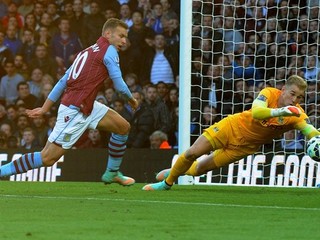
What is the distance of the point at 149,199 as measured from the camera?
8.52 m

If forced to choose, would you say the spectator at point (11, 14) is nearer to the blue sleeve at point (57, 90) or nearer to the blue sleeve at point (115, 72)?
the blue sleeve at point (57, 90)

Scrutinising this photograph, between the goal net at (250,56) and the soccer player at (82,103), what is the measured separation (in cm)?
351

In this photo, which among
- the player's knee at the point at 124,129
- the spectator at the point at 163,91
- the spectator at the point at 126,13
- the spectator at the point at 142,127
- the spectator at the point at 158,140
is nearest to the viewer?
the player's knee at the point at 124,129

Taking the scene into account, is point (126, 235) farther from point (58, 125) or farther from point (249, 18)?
point (249, 18)

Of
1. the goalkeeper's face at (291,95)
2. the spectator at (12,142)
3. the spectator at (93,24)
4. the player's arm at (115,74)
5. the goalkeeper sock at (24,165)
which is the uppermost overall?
the spectator at (93,24)

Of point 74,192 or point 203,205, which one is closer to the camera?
point 203,205

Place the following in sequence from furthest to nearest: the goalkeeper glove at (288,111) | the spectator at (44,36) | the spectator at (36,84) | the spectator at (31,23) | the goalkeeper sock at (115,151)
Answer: the spectator at (31,23) < the spectator at (44,36) < the spectator at (36,84) < the goalkeeper sock at (115,151) < the goalkeeper glove at (288,111)

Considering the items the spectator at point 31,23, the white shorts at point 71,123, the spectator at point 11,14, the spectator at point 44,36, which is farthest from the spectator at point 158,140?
the white shorts at point 71,123

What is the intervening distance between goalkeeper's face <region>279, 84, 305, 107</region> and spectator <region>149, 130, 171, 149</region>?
4.73 meters

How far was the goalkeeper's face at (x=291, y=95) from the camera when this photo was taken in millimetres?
9352

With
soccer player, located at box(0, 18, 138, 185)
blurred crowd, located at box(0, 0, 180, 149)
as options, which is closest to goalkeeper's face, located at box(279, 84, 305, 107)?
soccer player, located at box(0, 18, 138, 185)

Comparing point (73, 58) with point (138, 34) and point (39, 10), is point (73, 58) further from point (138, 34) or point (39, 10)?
point (138, 34)

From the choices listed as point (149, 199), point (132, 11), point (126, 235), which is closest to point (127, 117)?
point (132, 11)

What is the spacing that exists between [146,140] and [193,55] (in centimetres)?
166
